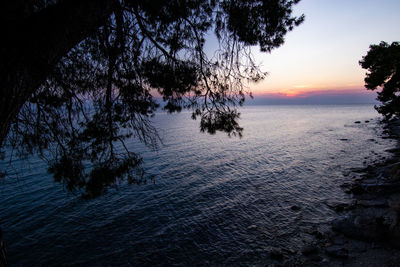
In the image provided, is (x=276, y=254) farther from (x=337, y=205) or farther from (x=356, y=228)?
(x=337, y=205)

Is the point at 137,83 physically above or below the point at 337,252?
above

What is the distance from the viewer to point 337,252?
6836 millimetres

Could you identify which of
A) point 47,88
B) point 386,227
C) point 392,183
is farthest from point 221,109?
point 392,183

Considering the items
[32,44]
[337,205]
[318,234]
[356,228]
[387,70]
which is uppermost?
[387,70]

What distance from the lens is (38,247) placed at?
848cm

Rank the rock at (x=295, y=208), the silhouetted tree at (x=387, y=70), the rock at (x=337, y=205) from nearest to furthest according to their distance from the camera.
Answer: the rock at (x=337, y=205)
the rock at (x=295, y=208)
the silhouetted tree at (x=387, y=70)

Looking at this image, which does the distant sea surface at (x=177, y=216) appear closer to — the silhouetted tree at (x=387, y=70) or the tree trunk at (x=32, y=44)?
the tree trunk at (x=32, y=44)

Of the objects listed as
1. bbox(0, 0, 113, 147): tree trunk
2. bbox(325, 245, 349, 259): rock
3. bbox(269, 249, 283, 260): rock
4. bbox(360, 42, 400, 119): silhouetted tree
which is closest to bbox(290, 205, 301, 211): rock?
bbox(325, 245, 349, 259): rock

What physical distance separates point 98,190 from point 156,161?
17.0 meters

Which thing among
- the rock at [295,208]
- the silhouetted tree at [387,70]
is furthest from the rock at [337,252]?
the silhouetted tree at [387,70]

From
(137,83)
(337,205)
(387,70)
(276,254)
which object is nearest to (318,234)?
(276,254)

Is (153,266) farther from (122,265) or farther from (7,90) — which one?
(7,90)

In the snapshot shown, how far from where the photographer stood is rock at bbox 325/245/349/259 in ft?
21.9

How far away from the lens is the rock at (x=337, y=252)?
262 inches
